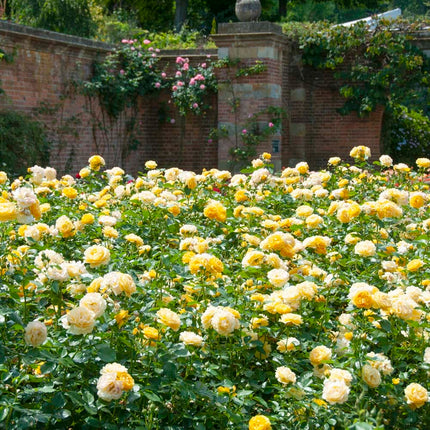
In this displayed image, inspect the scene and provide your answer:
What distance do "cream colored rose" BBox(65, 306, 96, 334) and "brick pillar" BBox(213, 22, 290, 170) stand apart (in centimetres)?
968

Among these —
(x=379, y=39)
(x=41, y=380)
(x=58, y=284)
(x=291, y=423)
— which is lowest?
(x=291, y=423)

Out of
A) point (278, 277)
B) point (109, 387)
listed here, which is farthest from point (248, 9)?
point (109, 387)

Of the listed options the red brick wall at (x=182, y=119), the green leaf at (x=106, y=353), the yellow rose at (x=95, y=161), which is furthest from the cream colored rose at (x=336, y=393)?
the red brick wall at (x=182, y=119)

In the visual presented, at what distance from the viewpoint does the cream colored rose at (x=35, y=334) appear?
7.88 feet

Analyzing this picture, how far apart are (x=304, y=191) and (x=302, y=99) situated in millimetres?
8388

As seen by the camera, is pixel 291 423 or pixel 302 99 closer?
pixel 291 423

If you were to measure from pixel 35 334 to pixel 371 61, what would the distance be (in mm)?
10901

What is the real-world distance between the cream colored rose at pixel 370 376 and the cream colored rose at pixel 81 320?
863 millimetres

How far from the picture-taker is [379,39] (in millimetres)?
12188

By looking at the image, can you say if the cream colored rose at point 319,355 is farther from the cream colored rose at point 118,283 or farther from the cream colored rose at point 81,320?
the cream colored rose at point 81,320

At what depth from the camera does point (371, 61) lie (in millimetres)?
12477

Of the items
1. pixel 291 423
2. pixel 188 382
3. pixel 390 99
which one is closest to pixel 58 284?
pixel 188 382

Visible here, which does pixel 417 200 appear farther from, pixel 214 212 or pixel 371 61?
pixel 371 61

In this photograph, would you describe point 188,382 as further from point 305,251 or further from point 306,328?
point 305,251
